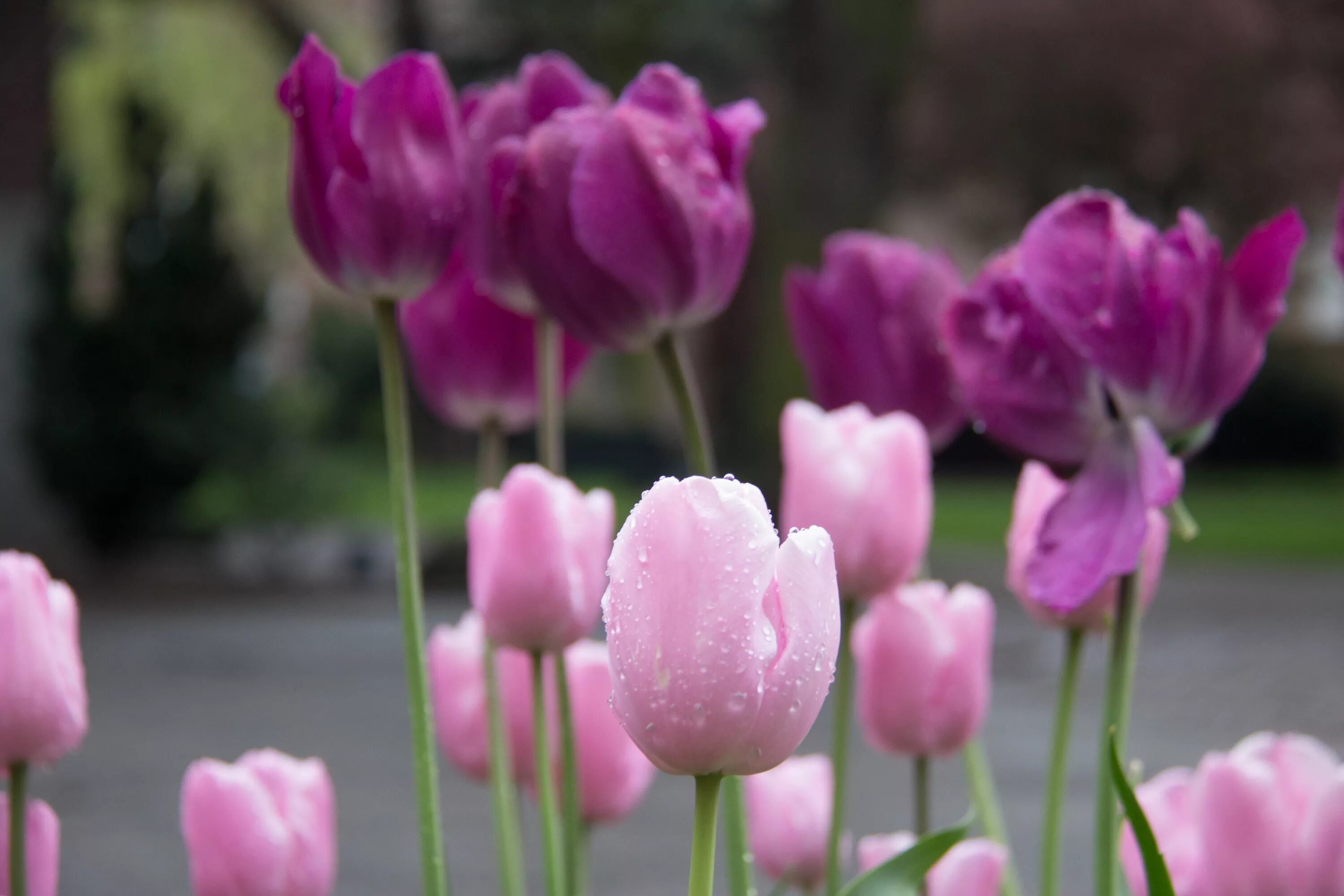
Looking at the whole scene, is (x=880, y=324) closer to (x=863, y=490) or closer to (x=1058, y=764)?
(x=863, y=490)

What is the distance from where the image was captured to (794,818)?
0.91 meters

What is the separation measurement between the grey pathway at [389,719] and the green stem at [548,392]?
7.19ft

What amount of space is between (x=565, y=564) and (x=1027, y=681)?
5.54 meters

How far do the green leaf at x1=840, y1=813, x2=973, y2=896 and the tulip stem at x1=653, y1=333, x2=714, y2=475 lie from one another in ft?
0.61

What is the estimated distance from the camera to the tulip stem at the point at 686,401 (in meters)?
0.67

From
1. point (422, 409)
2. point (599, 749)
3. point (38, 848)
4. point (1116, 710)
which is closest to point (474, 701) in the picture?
point (599, 749)

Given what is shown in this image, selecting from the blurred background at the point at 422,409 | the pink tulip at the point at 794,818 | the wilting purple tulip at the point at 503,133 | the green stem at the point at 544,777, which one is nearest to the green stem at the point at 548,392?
the wilting purple tulip at the point at 503,133

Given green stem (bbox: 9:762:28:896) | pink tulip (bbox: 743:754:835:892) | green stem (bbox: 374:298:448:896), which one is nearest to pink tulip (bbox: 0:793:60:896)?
green stem (bbox: 9:762:28:896)

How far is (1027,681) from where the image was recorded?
237 inches

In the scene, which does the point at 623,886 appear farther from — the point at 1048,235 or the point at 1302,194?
the point at 1302,194

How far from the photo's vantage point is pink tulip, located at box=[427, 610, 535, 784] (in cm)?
87

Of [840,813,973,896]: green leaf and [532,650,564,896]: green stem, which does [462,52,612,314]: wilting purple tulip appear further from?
[840,813,973,896]: green leaf

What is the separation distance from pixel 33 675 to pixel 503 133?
329 millimetres

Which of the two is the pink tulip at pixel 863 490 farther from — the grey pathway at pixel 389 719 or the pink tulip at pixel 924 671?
the grey pathway at pixel 389 719
